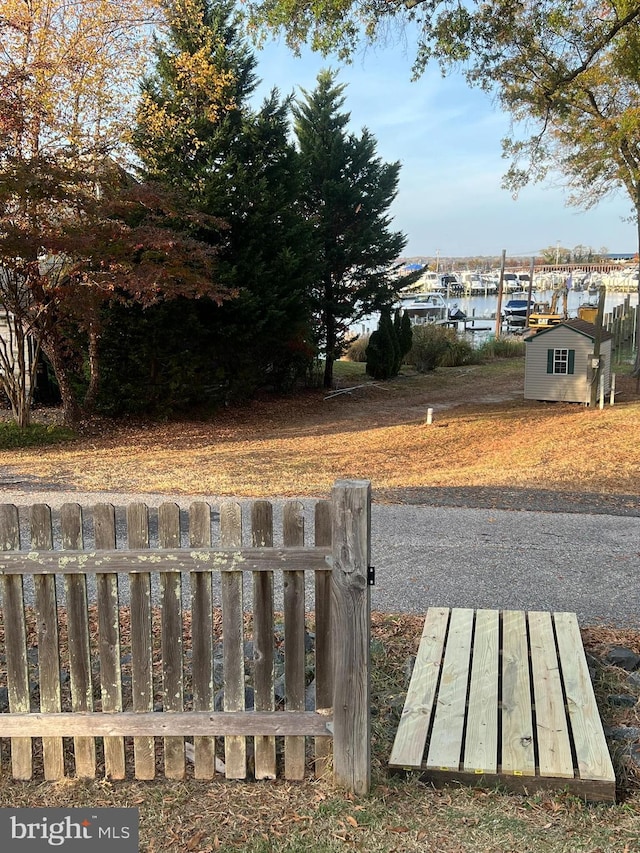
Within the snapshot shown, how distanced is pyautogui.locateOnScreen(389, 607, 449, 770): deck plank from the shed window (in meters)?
13.8

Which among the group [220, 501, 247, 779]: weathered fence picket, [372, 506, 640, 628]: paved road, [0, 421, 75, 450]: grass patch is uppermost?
[220, 501, 247, 779]: weathered fence picket

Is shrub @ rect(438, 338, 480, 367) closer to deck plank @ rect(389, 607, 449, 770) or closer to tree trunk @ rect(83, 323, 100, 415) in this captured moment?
tree trunk @ rect(83, 323, 100, 415)

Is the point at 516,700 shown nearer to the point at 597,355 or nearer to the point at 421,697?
the point at 421,697

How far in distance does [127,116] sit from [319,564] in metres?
13.0

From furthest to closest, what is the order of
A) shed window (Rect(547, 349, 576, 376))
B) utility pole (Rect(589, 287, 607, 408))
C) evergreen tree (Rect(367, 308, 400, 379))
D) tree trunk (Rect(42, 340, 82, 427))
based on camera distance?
evergreen tree (Rect(367, 308, 400, 379))
shed window (Rect(547, 349, 576, 376))
utility pole (Rect(589, 287, 607, 408))
tree trunk (Rect(42, 340, 82, 427))

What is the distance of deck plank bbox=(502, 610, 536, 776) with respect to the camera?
109 inches

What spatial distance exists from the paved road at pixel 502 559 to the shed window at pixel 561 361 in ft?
34.1

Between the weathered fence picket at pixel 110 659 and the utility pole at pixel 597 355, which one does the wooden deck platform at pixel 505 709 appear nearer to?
the weathered fence picket at pixel 110 659

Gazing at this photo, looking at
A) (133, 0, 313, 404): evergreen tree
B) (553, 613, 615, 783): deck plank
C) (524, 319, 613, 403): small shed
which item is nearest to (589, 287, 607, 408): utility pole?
(524, 319, 613, 403): small shed

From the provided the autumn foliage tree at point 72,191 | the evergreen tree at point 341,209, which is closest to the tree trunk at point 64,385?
the autumn foliage tree at point 72,191

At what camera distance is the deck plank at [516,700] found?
2.76 meters

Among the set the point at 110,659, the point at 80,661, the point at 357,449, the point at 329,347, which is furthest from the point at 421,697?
the point at 329,347

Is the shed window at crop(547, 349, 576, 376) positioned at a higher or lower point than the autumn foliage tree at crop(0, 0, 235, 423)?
lower

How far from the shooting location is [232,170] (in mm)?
15492
